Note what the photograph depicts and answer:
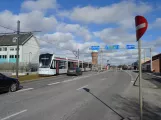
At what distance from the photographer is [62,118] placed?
6250mm

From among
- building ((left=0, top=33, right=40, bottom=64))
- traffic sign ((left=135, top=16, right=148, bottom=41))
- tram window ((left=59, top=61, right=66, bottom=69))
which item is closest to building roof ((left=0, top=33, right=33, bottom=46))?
building ((left=0, top=33, right=40, bottom=64))

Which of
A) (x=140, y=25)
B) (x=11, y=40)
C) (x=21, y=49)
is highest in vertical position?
(x=11, y=40)

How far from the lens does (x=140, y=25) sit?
4.60 meters

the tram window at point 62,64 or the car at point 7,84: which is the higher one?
the tram window at point 62,64

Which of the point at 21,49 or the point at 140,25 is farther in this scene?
the point at 21,49

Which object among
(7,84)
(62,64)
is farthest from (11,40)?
(7,84)

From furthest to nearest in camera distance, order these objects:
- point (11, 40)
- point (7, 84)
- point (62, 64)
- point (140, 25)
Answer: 1. point (11, 40)
2. point (62, 64)
3. point (7, 84)
4. point (140, 25)

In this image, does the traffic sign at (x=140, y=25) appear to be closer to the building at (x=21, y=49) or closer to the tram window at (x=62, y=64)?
the tram window at (x=62, y=64)

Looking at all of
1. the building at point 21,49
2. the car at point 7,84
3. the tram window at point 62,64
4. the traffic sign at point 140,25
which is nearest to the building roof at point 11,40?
the building at point 21,49

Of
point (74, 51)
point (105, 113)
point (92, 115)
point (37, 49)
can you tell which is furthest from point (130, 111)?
point (37, 49)

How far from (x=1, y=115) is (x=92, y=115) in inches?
127

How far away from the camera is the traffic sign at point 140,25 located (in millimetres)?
4547

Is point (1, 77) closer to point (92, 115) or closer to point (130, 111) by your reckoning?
point (92, 115)

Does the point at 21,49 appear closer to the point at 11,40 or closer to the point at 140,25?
the point at 11,40
